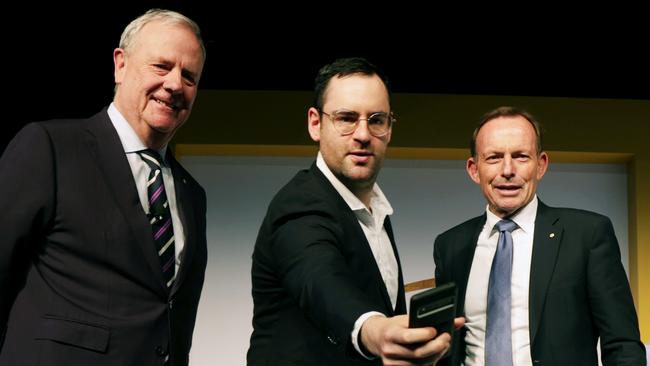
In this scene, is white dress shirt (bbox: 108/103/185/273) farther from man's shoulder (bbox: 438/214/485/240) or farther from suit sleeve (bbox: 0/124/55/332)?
man's shoulder (bbox: 438/214/485/240)

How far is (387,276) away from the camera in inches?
76.5

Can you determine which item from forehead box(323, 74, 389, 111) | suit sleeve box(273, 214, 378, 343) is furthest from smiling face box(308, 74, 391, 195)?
suit sleeve box(273, 214, 378, 343)

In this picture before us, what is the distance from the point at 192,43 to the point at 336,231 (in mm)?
652

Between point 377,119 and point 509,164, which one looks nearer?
point 377,119

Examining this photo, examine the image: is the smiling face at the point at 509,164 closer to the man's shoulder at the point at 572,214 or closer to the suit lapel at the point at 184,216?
the man's shoulder at the point at 572,214

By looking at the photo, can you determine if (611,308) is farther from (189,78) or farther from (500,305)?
(189,78)

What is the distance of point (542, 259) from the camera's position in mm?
2539

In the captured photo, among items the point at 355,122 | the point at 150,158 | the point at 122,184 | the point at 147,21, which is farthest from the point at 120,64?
the point at 355,122

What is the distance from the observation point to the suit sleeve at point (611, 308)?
2393 millimetres

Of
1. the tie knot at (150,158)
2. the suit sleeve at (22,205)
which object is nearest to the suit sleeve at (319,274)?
the tie knot at (150,158)

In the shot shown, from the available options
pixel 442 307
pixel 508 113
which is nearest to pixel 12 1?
pixel 508 113

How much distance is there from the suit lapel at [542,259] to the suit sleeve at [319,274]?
948 millimetres

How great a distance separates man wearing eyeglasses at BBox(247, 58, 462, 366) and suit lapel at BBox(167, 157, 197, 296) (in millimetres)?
172

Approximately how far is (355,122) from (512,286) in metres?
0.88
